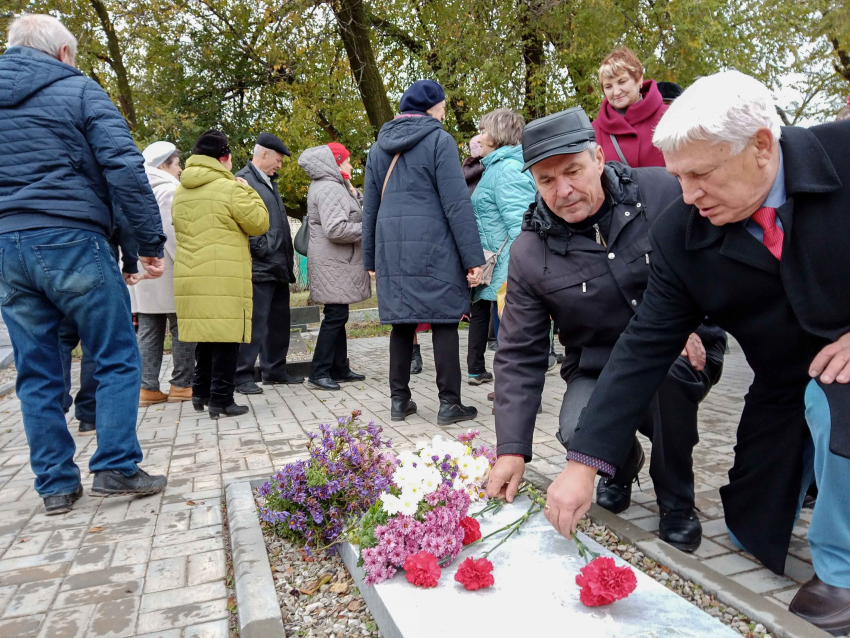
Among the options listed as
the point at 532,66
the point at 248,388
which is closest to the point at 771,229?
the point at 248,388

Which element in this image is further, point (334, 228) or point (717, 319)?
point (334, 228)

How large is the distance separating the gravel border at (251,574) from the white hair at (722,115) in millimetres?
1940

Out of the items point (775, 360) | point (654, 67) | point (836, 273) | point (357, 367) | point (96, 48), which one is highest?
point (96, 48)

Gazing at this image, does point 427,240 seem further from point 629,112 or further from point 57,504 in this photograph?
point 57,504

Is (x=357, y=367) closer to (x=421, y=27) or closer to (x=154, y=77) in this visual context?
(x=421, y=27)

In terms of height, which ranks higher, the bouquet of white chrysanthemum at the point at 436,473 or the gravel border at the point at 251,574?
the bouquet of white chrysanthemum at the point at 436,473

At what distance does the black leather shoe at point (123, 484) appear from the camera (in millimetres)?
3781

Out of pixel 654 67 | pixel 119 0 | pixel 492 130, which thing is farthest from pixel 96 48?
pixel 492 130

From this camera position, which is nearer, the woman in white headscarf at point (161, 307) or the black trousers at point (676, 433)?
the black trousers at point (676, 433)

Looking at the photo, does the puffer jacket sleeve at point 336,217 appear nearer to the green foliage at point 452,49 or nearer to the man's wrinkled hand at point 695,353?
the man's wrinkled hand at point 695,353

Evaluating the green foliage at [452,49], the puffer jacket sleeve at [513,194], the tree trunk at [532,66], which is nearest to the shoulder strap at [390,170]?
the puffer jacket sleeve at [513,194]

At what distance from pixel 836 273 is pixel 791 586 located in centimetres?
118

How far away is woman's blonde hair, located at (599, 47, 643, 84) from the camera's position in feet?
16.1

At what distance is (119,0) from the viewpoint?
1588cm
